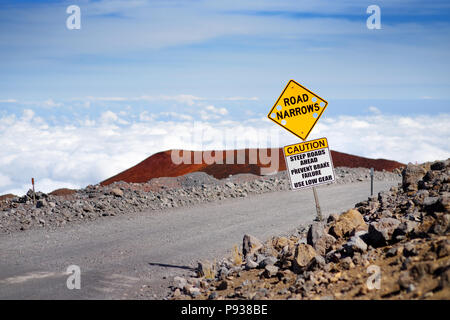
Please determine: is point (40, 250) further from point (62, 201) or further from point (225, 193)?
point (225, 193)

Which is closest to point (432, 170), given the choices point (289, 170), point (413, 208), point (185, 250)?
point (413, 208)

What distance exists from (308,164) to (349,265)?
14.0ft

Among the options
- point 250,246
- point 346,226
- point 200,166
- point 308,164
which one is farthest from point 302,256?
point 200,166

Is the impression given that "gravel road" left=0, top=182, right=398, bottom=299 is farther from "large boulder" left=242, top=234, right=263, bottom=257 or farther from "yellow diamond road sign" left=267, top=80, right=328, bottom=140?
"yellow diamond road sign" left=267, top=80, right=328, bottom=140

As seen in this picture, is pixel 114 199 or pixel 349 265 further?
pixel 114 199

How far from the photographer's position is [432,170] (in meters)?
14.2

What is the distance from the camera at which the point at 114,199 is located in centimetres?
1966

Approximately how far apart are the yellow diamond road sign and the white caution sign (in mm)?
342

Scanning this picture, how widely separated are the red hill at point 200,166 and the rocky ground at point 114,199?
20.4 ft

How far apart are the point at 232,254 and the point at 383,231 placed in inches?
164

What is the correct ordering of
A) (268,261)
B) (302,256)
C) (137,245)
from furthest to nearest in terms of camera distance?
(137,245) → (268,261) → (302,256)

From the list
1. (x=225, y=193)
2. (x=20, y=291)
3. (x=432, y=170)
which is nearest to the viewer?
(x=20, y=291)

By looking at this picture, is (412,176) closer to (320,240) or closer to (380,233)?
(320,240)

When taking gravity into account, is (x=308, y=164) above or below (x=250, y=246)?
above
